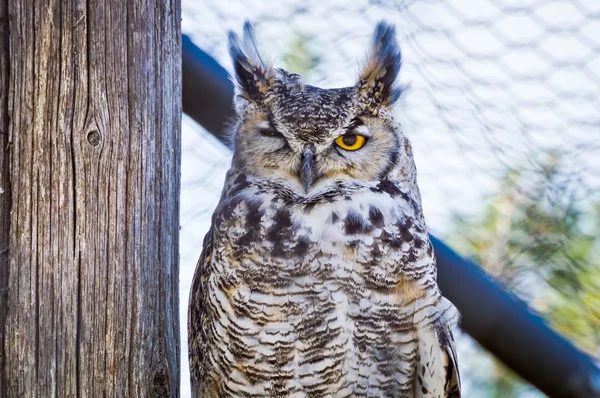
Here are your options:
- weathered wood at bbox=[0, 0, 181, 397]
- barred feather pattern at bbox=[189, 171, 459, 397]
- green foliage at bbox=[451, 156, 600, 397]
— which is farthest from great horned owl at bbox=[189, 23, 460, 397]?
green foliage at bbox=[451, 156, 600, 397]

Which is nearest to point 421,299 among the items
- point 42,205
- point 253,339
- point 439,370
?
point 439,370

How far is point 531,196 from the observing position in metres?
2.20

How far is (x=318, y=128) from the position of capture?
1625 millimetres

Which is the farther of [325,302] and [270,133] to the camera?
[270,133]

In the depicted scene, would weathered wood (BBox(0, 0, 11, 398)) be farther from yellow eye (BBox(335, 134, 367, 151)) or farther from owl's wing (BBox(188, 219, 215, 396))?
yellow eye (BBox(335, 134, 367, 151))

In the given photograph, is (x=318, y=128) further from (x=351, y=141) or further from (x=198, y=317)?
(x=198, y=317)

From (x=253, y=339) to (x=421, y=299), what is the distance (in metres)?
0.40

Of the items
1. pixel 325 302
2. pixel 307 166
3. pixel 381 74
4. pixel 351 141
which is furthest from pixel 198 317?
pixel 381 74

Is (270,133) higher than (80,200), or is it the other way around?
(270,133)

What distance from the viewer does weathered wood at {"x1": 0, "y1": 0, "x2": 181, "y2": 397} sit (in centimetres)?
125

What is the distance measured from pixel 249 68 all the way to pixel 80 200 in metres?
0.67

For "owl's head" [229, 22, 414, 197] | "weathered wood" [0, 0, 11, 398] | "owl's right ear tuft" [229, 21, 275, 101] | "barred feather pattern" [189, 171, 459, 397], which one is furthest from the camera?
"owl's right ear tuft" [229, 21, 275, 101]

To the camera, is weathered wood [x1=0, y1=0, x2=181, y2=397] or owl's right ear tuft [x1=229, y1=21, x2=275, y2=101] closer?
weathered wood [x1=0, y1=0, x2=181, y2=397]

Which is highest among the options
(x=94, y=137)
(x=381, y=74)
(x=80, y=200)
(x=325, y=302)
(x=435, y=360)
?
(x=381, y=74)
